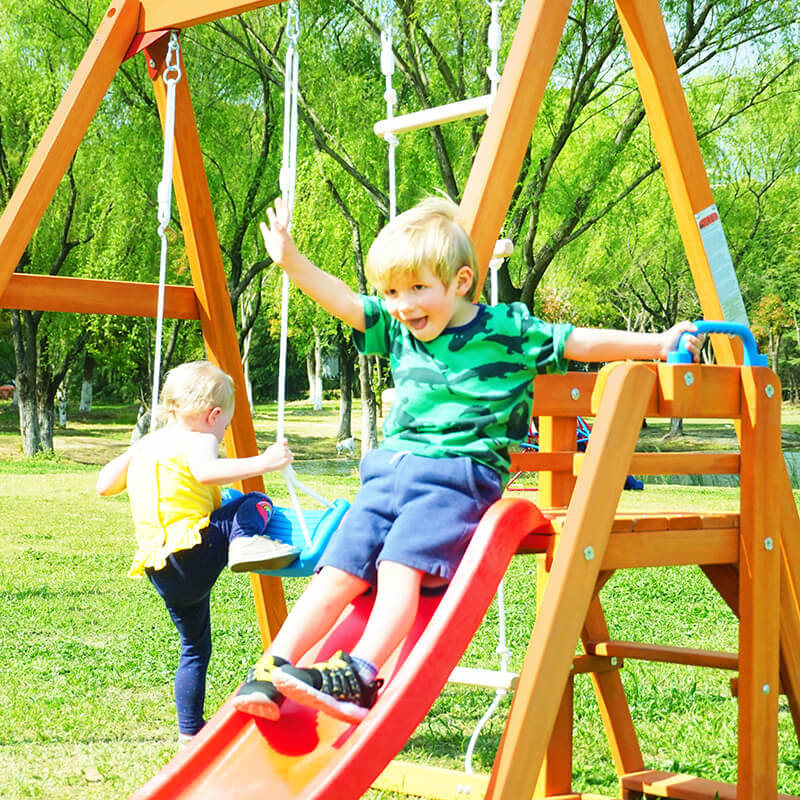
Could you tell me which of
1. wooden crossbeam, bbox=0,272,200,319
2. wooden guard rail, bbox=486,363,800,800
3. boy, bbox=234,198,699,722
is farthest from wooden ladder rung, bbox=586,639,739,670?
wooden crossbeam, bbox=0,272,200,319

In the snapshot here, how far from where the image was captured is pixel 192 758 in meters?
2.79

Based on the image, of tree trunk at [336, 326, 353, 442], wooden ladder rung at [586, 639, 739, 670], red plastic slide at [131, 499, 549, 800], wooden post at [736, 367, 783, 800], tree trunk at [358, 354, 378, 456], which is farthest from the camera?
tree trunk at [336, 326, 353, 442]

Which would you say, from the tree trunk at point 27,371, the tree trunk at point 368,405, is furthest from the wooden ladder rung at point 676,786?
the tree trunk at point 27,371

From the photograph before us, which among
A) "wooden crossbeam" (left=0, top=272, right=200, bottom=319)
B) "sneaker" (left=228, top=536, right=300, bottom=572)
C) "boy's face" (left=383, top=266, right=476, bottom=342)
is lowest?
"sneaker" (left=228, top=536, right=300, bottom=572)

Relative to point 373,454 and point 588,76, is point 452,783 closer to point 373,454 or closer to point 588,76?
point 373,454

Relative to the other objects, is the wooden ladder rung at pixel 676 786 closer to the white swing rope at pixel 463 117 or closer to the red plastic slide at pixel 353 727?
the white swing rope at pixel 463 117

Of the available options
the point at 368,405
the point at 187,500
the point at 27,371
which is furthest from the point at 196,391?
the point at 27,371

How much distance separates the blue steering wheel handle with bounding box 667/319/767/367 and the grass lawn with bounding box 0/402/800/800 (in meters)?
1.79

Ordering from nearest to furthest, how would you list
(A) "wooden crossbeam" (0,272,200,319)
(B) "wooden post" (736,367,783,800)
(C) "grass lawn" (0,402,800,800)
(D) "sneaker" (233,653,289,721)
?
1. (D) "sneaker" (233,653,289,721)
2. (B) "wooden post" (736,367,783,800)
3. (A) "wooden crossbeam" (0,272,200,319)
4. (C) "grass lawn" (0,402,800,800)

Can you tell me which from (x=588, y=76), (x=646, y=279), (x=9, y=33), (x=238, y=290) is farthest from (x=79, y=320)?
(x=646, y=279)

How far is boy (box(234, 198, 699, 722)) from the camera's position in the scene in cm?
278

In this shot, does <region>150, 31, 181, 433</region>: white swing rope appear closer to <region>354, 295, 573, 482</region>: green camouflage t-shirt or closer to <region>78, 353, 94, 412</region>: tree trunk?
<region>354, 295, 573, 482</region>: green camouflage t-shirt

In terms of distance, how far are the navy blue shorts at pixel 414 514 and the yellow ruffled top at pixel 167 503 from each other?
867mm

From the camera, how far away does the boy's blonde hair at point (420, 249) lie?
2.89 metres
